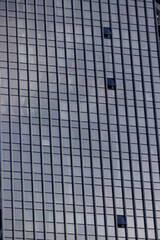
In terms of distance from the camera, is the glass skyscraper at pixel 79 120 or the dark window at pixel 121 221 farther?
the dark window at pixel 121 221

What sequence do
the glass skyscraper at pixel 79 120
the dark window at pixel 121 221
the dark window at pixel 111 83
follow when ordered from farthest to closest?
the dark window at pixel 111 83 < the dark window at pixel 121 221 < the glass skyscraper at pixel 79 120

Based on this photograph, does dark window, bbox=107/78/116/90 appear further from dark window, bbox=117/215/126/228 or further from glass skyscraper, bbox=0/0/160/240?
dark window, bbox=117/215/126/228

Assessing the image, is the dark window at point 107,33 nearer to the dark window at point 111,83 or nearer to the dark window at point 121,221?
the dark window at point 111,83

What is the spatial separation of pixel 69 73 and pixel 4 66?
11174mm

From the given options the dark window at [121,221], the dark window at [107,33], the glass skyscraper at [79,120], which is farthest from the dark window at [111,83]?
the dark window at [121,221]

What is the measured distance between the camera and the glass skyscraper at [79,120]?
14662 centimetres

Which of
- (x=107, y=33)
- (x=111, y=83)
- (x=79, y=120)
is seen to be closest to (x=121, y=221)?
(x=79, y=120)

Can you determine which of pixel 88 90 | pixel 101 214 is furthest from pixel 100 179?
pixel 88 90

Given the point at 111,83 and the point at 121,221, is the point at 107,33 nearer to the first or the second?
the point at 111,83

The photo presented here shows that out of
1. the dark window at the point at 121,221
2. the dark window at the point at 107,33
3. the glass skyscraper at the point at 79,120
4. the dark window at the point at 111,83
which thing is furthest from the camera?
the dark window at the point at 107,33

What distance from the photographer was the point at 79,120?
503ft

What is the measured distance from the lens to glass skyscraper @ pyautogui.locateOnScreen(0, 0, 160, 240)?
147m

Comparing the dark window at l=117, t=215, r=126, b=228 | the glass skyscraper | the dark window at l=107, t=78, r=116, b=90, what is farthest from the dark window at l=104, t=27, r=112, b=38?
the dark window at l=117, t=215, r=126, b=228

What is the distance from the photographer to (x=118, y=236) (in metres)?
148
